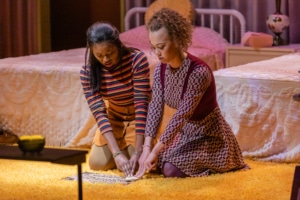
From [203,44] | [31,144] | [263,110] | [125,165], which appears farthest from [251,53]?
[31,144]

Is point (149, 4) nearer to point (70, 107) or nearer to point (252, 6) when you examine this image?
point (252, 6)

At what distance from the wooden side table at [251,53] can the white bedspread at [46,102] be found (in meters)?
1.19

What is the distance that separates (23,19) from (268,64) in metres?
2.55

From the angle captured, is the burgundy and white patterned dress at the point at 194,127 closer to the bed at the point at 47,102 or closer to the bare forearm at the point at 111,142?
the bare forearm at the point at 111,142

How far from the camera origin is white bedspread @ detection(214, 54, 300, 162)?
12.5ft

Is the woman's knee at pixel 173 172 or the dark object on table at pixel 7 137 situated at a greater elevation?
the woman's knee at pixel 173 172

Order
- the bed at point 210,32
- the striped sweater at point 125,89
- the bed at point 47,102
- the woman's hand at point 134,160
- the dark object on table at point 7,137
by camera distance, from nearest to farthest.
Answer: the woman's hand at point 134,160, the striped sweater at point 125,89, the bed at point 47,102, the dark object on table at point 7,137, the bed at point 210,32

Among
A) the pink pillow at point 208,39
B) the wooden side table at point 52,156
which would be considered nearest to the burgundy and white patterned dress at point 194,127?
the wooden side table at point 52,156

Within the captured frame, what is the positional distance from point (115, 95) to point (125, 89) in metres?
0.06

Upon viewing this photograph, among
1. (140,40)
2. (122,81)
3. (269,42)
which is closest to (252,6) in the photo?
(269,42)

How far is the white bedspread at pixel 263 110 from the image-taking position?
3.81 m

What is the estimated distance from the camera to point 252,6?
18.7 ft

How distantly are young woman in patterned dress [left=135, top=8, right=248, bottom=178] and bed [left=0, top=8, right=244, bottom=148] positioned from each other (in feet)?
2.73

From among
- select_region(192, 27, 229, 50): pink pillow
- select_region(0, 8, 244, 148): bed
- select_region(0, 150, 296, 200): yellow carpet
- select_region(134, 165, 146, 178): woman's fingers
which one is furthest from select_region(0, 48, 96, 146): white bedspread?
select_region(192, 27, 229, 50): pink pillow
